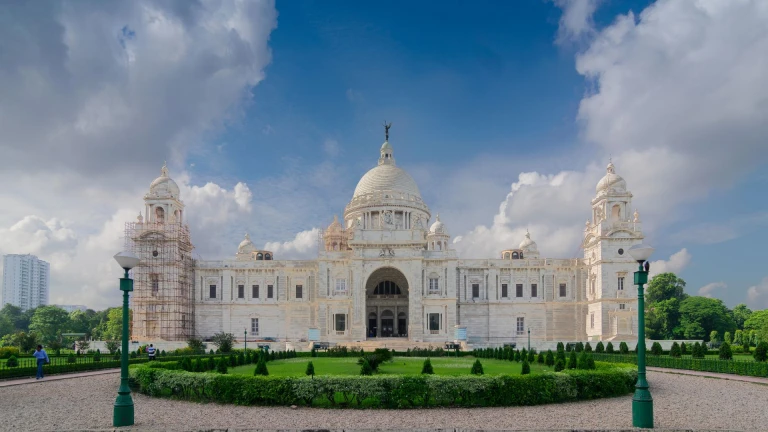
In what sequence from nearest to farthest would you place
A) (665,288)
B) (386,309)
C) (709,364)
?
(709,364) < (386,309) < (665,288)

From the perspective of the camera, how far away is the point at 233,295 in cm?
6669

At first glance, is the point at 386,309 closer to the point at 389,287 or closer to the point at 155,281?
the point at 389,287

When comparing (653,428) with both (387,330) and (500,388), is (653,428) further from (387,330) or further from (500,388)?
(387,330)

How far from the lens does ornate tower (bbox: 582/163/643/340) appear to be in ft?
197

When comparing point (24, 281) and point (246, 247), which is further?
point (24, 281)

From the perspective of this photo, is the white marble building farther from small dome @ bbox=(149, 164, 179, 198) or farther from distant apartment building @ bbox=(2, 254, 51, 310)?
distant apartment building @ bbox=(2, 254, 51, 310)

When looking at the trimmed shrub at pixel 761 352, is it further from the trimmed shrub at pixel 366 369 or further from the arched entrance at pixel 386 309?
the arched entrance at pixel 386 309

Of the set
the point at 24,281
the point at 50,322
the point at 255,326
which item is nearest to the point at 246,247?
the point at 255,326

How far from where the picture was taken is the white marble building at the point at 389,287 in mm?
60969

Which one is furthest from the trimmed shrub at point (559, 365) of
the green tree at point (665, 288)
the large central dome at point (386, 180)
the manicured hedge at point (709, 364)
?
the green tree at point (665, 288)

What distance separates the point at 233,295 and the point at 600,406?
5253cm

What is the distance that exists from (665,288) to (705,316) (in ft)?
31.7

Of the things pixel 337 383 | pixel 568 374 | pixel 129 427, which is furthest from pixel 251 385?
pixel 568 374

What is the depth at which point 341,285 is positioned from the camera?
63.1 meters
